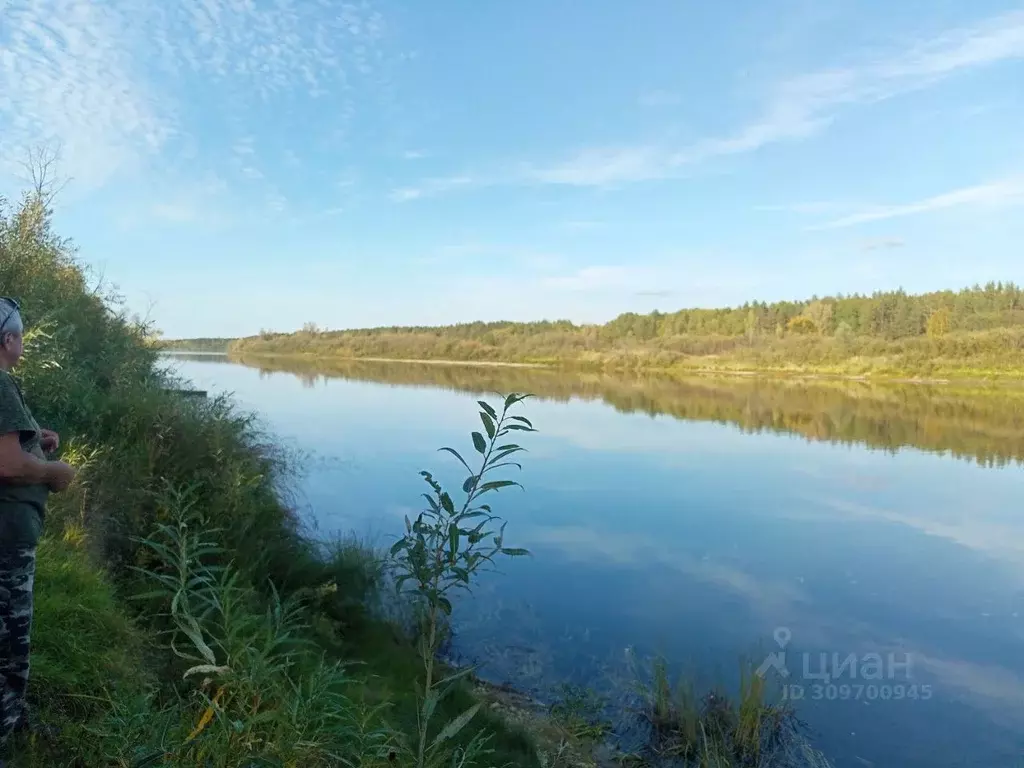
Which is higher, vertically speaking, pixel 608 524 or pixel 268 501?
pixel 268 501

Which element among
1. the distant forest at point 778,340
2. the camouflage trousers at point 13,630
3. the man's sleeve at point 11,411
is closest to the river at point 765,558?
the camouflage trousers at point 13,630

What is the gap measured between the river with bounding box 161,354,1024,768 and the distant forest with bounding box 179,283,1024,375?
25346 mm

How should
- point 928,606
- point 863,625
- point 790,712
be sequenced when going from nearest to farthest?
point 790,712, point 863,625, point 928,606

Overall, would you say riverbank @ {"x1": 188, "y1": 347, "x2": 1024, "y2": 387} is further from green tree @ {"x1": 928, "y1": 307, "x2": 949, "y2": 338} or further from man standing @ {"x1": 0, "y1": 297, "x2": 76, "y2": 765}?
man standing @ {"x1": 0, "y1": 297, "x2": 76, "y2": 765}

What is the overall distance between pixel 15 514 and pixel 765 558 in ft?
29.2

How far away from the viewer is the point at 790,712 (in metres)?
5.17

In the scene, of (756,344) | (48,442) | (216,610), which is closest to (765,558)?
(216,610)

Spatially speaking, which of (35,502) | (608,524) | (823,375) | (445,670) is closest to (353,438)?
(608,524)

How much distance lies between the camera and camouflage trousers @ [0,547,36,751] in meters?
2.25

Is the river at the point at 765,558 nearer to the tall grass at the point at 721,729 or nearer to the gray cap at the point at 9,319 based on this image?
the tall grass at the point at 721,729

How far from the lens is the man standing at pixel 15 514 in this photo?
2209 millimetres

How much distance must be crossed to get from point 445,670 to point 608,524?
5.56 meters

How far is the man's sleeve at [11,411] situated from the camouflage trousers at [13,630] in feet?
1.37

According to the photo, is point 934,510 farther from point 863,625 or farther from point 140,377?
point 140,377
